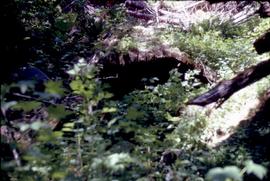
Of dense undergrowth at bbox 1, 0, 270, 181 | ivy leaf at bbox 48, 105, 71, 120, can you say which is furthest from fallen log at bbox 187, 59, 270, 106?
ivy leaf at bbox 48, 105, 71, 120

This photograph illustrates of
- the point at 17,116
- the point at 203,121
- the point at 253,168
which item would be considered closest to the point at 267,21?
the point at 203,121

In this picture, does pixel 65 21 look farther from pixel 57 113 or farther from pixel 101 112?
pixel 57 113

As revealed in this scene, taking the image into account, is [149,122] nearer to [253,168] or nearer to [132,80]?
[132,80]

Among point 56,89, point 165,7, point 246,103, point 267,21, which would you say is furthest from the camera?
point 165,7

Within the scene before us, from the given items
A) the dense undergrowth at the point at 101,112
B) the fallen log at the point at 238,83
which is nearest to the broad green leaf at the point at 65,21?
the dense undergrowth at the point at 101,112

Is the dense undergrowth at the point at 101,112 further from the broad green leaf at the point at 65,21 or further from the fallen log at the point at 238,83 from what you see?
the fallen log at the point at 238,83

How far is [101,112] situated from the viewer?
3729 millimetres

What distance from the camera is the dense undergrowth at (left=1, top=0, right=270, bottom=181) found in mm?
2918

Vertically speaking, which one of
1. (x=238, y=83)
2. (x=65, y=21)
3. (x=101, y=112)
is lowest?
(x=101, y=112)

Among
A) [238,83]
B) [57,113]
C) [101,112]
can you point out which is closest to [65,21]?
[238,83]

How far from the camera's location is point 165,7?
36.6ft

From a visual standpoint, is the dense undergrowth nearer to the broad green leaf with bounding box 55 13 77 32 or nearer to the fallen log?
the broad green leaf with bounding box 55 13 77 32

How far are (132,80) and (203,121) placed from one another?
7.71 feet

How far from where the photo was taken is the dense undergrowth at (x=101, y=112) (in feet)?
9.57
